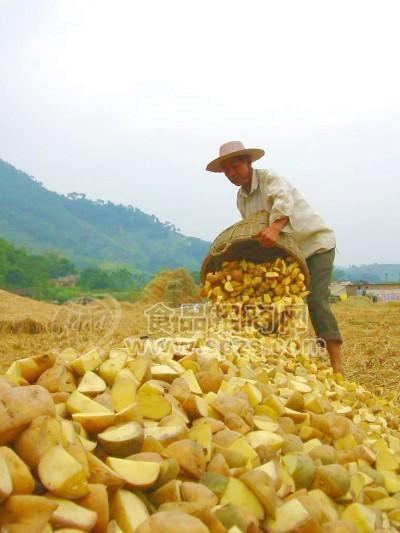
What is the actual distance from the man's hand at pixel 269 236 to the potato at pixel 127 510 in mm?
2178

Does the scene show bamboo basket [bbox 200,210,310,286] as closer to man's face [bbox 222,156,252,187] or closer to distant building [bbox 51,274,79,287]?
man's face [bbox 222,156,252,187]

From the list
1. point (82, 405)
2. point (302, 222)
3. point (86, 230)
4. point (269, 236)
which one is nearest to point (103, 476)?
point (82, 405)

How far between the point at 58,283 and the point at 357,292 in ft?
49.1

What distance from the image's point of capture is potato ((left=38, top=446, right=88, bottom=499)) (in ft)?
3.43

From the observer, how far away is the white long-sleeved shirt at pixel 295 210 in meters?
3.42

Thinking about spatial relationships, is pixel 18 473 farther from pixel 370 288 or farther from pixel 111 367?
pixel 370 288

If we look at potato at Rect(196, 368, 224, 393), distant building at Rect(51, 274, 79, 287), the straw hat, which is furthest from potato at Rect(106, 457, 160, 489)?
distant building at Rect(51, 274, 79, 287)

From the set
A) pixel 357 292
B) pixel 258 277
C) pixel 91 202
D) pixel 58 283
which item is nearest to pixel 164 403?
pixel 258 277

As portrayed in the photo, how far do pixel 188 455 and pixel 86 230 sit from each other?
6287cm

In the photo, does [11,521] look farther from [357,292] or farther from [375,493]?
[357,292]

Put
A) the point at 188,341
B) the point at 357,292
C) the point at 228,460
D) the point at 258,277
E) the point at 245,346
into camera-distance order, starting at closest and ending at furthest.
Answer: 1. the point at 228,460
2. the point at 188,341
3. the point at 245,346
4. the point at 258,277
5. the point at 357,292

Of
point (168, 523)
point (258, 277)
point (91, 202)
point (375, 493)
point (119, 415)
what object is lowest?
point (375, 493)

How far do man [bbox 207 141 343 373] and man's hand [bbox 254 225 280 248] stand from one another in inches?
7.4

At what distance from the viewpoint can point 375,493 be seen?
1.50 m
